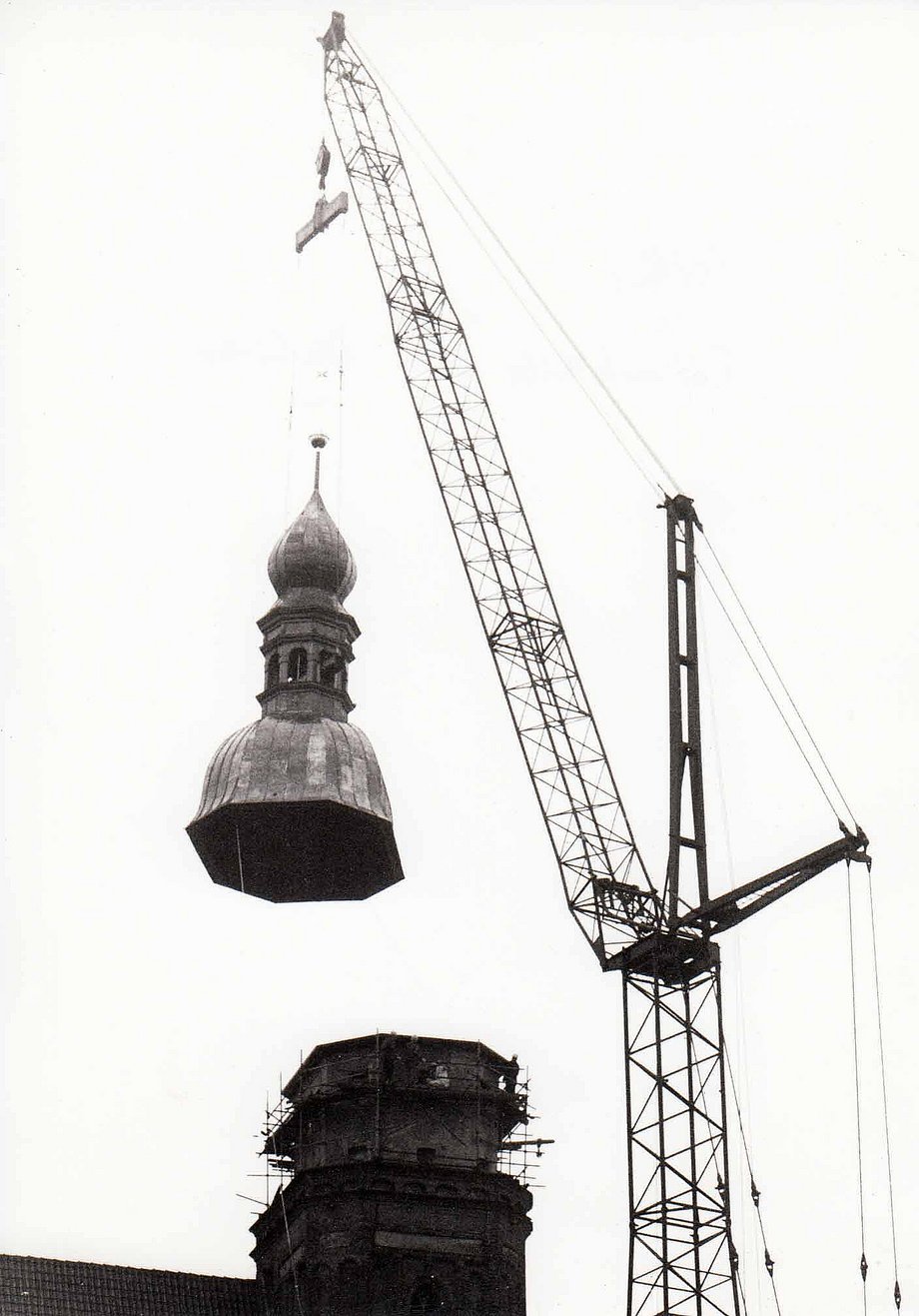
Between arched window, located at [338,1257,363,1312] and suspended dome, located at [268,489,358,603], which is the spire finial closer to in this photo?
suspended dome, located at [268,489,358,603]

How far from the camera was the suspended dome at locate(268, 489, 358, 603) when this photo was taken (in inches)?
2822

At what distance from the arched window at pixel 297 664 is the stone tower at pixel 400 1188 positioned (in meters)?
14.5

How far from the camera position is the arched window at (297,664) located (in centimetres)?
6944

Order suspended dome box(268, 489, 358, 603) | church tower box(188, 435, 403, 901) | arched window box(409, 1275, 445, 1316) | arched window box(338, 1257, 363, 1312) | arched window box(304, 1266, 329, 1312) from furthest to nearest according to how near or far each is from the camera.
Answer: suspended dome box(268, 489, 358, 603)
church tower box(188, 435, 403, 901)
arched window box(409, 1275, 445, 1316)
arched window box(304, 1266, 329, 1312)
arched window box(338, 1257, 363, 1312)

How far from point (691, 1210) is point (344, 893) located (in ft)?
79.6

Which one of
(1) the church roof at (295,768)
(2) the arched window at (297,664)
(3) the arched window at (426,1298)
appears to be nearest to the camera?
(3) the arched window at (426,1298)

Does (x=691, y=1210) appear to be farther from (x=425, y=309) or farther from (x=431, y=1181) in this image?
(x=425, y=309)

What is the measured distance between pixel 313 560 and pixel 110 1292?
27477mm

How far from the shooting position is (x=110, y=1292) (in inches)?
2324

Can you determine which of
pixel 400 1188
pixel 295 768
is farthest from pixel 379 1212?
pixel 295 768

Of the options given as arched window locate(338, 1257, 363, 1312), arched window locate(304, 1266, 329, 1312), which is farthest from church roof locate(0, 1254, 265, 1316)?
arched window locate(338, 1257, 363, 1312)

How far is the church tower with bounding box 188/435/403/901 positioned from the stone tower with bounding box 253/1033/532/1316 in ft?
29.7

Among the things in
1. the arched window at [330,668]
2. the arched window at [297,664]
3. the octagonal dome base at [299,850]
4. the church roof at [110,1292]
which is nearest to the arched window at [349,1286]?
the church roof at [110,1292]

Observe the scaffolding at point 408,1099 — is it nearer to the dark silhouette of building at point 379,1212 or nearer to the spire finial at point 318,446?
the dark silhouette of building at point 379,1212
